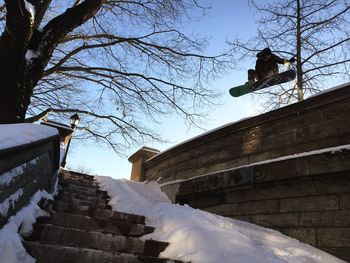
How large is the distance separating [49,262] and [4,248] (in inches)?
17.8

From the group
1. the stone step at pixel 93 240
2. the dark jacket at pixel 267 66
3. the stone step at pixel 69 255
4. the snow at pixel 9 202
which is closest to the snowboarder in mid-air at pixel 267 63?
the dark jacket at pixel 267 66

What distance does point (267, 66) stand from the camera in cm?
659

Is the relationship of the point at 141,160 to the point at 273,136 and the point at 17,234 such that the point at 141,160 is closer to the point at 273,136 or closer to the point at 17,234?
the point at 273,136

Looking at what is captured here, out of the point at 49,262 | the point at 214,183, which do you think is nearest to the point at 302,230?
the point at 214,183

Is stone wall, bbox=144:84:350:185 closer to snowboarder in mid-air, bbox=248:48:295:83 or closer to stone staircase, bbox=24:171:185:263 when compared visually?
snowboarder in mid-air, bbox=248:48:295:83

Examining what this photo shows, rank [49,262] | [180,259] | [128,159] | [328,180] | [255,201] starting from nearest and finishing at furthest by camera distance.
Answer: [49,262] < [180,259] < [328,180] < [255,201] < [128,159]

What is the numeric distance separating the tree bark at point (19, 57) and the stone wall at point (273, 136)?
3.53 metres

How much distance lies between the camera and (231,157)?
6.31 metres

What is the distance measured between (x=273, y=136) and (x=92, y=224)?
3.37 m

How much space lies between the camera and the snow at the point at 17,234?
2459 millimetres

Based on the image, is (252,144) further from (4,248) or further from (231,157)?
(4,248)

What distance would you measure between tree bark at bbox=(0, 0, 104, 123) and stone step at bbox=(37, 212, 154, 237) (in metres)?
3.00

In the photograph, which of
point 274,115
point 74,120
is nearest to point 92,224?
point 274,115

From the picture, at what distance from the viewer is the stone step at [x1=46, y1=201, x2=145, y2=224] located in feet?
13.5
